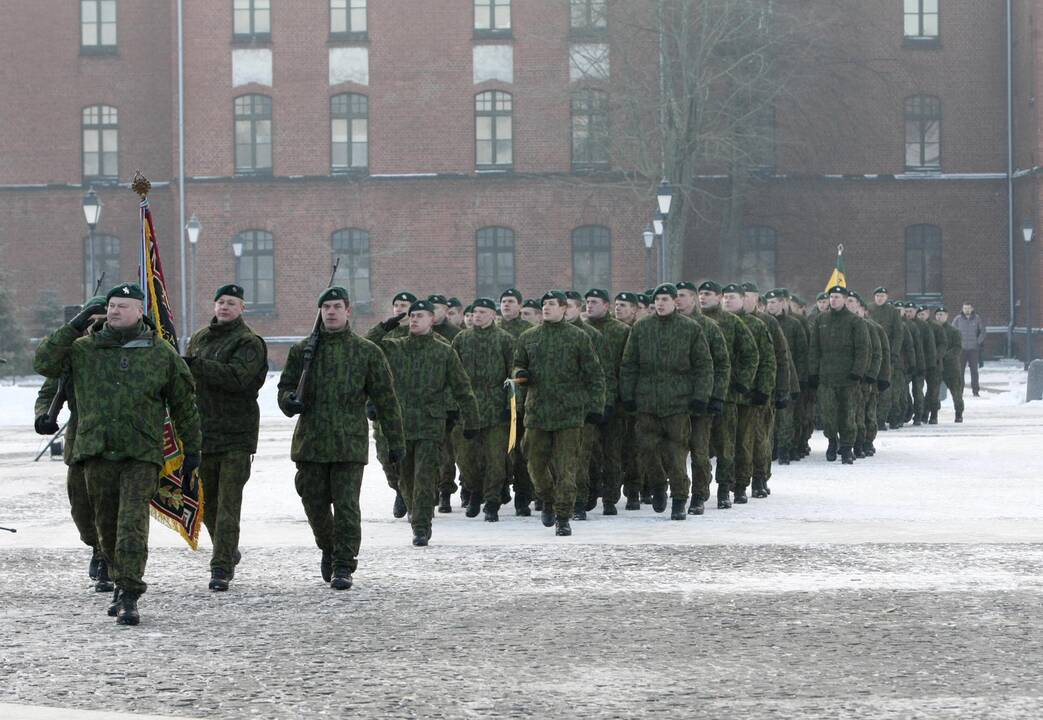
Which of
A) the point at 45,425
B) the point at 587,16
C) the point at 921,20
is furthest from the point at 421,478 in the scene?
the point at 921,20

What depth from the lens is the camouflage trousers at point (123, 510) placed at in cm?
879

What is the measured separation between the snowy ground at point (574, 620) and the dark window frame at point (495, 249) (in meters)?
29.9

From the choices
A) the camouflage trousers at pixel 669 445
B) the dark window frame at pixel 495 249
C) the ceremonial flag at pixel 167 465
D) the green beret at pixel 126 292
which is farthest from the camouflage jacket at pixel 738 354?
the dark window frame at pixel 495 249

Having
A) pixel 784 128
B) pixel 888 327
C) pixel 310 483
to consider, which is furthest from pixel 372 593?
pixel 784 128

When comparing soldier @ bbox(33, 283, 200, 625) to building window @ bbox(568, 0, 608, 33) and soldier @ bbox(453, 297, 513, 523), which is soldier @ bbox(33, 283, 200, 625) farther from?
building window @ bbox(568, 0, 608, 33)

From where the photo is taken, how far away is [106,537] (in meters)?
9.07

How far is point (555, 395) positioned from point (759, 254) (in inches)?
1324

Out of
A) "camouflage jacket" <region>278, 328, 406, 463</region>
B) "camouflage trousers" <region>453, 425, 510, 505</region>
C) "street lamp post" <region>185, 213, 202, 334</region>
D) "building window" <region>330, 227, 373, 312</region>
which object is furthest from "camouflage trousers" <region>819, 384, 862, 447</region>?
"building window" <region>330, 227, 373, 312</region>

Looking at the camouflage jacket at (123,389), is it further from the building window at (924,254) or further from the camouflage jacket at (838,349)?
the building window at (924,254)

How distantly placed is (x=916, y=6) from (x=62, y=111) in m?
22.6

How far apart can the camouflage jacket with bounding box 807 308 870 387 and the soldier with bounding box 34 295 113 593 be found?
10.4m

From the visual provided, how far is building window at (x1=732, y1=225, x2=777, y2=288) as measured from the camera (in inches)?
1789

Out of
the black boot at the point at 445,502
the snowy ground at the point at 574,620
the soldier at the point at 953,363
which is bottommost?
the snowy ground at the point at 574,620

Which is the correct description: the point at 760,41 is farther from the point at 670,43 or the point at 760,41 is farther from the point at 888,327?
the point at 888,327
